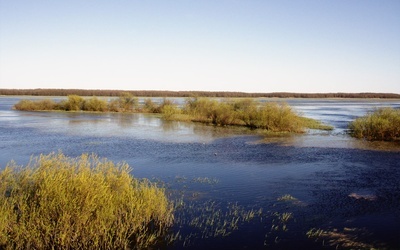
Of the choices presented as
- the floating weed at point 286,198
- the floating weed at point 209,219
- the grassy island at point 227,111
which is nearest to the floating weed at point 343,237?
the floating weed at point 209,219

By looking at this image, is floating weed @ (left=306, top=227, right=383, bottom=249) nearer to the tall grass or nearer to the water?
the water

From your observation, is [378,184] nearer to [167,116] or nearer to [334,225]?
[334,225]

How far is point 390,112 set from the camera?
28.2 metres

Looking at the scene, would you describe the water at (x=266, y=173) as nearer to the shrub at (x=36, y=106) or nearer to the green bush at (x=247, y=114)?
the green bush at (x=247, y=114)

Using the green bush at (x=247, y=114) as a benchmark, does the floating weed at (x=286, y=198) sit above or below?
below

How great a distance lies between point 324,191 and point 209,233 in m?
5.94

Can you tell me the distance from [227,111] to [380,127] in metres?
15.6

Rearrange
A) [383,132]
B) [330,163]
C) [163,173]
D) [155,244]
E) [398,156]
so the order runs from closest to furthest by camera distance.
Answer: [155,244] < [163,173] < [330,163] < [398,156] < [383,132]

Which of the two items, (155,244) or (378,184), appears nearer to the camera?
(155,244)

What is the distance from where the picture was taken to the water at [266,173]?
9539 mm

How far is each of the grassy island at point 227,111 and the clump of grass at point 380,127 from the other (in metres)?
4.85

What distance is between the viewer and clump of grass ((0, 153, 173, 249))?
7422mm

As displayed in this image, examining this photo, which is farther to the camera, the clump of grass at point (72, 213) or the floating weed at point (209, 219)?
the floating weed at point (209, 219)

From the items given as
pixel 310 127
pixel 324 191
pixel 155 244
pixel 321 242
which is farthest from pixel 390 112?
pixel 155 244
